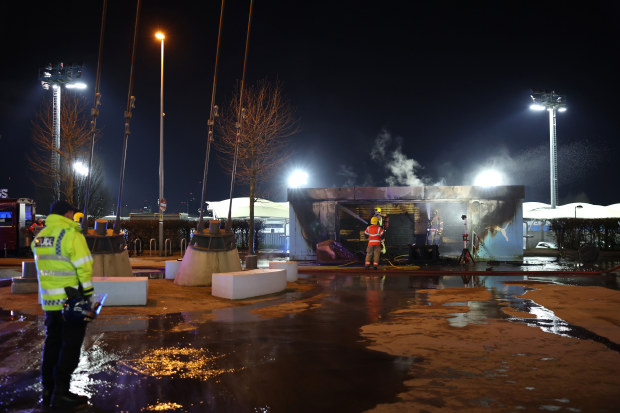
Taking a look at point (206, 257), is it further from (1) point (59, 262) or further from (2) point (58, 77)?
(2) point (58, 77)

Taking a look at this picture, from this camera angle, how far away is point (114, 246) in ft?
44.7

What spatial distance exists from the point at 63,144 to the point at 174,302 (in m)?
27.7

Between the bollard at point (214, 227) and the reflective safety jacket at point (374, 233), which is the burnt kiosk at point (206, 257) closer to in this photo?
the bollard at point (214, 227)

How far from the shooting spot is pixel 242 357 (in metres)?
6.81

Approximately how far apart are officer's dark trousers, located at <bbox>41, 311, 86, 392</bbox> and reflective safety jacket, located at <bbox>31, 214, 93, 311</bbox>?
17cm

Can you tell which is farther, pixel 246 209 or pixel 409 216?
pixel 246 209

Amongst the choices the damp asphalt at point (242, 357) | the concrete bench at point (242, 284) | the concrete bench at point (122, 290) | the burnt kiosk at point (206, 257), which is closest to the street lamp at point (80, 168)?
the burnt kiosk at point (206, 257)

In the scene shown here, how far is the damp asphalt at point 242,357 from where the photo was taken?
5.18 meters

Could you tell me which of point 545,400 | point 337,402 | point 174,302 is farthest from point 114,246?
point 545,400

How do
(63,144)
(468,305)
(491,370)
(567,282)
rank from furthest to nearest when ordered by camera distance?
(63,144)
(567,282)
(468,305)
(491,370)

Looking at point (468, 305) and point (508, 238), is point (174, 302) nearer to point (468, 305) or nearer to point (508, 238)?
point (468, 305)

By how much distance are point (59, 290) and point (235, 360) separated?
2.37 m

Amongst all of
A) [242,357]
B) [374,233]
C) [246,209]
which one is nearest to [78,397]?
[242,357]

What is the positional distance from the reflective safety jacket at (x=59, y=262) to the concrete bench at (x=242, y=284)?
6689mm
